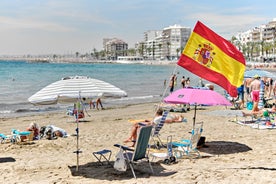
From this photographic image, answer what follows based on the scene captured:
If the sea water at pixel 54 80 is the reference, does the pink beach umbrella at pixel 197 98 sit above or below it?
above

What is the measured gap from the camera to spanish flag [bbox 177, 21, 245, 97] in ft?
24.5

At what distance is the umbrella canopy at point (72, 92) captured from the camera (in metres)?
6.96

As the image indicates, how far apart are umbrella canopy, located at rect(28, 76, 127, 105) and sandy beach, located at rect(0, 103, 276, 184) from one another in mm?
1427

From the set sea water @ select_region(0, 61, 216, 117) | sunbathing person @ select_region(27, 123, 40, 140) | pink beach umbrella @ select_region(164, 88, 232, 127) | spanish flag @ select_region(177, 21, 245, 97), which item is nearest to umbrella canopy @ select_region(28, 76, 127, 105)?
sea water @ select_region(0, 61, 216, 117)

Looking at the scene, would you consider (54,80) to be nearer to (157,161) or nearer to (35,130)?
(35,130)

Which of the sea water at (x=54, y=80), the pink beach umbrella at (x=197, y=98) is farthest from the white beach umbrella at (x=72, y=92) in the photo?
the pink beach umbrella at (x=197, y=98)

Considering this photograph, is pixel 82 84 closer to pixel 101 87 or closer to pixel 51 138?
pixel 101 87

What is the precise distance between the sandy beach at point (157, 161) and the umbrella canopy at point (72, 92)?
4.68 feet

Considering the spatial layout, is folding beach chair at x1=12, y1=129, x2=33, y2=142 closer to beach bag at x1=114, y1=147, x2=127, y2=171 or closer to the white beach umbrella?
the white beach umbrella

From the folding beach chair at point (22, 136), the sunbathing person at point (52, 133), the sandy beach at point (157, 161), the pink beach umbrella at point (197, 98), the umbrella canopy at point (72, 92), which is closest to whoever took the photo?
the sandy beach at point (157, 161)

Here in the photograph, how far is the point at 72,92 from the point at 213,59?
111 inches

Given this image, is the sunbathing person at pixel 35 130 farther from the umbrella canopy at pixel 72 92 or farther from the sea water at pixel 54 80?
the umbrella canopy at pixel 72 92

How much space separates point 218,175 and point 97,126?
774 centimetres

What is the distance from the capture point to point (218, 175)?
22.0 feet
